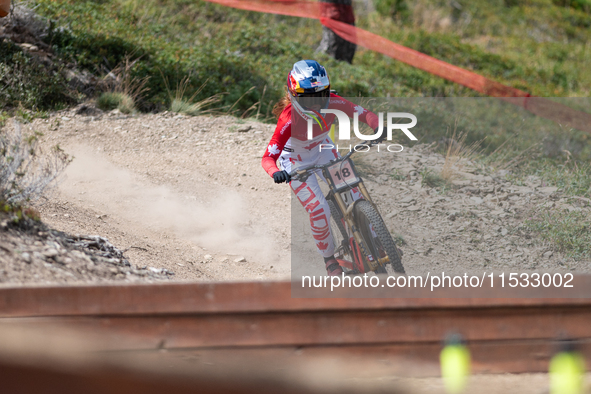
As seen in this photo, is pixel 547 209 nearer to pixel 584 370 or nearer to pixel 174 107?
pixel 584 370

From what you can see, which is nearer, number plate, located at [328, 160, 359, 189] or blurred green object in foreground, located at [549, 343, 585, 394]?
blurred green object in foreground, located at [549, 343, 585, 394]

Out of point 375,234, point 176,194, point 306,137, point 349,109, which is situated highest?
point 349,109

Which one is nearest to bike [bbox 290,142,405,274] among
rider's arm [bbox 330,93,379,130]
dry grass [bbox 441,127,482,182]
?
rider's arm [bbox 330,93,379,130]

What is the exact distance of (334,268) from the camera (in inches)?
189

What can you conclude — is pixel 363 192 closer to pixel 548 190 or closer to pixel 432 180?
pixel 432 180

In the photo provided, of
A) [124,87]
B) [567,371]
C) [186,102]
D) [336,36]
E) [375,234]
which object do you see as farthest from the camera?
[336,36]

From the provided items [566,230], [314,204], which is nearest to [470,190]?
[566,230]

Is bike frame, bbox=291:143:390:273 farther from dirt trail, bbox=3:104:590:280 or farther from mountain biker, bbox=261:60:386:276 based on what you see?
dirt trail, bbox=3:104:590:280

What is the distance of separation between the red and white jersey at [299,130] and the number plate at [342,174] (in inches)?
16.7

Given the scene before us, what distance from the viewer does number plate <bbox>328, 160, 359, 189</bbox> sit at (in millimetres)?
4445

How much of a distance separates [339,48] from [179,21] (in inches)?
139

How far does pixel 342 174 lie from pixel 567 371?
2.22m

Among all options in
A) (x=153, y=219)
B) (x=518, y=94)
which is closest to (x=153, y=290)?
(x=153, y=219)

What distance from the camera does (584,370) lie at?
113 inches
